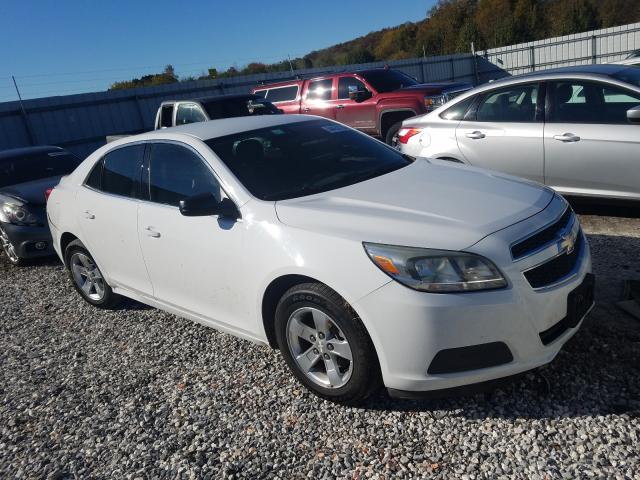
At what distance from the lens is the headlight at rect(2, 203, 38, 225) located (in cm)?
686

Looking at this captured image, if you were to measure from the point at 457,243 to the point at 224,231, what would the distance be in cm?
143

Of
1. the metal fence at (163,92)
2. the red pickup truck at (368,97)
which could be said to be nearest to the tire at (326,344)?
the red pickup truck at (368,97)

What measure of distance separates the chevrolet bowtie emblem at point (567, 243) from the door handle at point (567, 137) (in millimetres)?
2657

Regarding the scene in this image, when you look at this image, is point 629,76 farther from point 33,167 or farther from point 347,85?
point 33,167

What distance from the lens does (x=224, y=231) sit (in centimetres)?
332

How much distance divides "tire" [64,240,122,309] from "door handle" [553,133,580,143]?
448cm

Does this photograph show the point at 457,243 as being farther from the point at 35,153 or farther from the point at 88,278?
the point at 35,153

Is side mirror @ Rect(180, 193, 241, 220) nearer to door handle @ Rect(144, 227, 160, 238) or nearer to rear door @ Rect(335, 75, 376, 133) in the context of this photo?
door handle @ Rect(144, 227, 160, 238)

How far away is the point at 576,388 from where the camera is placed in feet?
9.62

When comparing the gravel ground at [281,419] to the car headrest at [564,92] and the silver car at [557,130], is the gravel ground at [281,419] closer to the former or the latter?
the silver car at [557,130]

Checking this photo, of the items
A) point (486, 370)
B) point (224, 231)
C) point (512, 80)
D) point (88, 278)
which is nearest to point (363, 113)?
point (512, 80)

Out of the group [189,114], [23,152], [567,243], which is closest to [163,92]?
[189,114]

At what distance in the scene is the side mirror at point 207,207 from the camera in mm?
3244

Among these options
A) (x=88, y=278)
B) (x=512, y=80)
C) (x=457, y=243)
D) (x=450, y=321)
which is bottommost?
(x=88, y=278)
